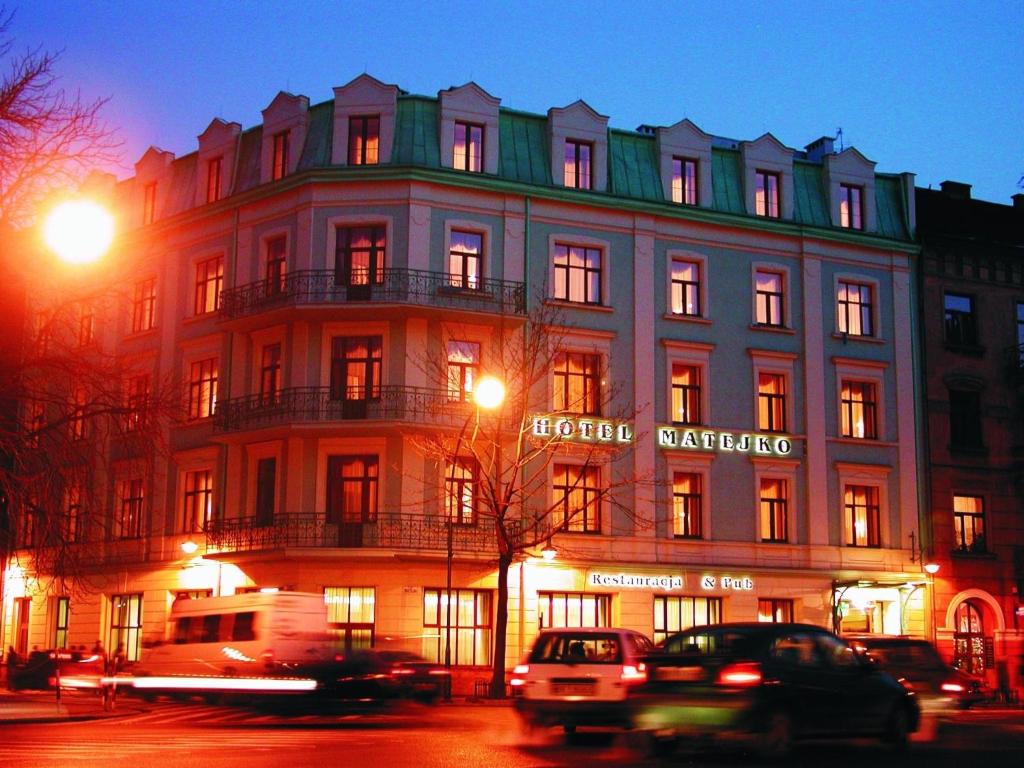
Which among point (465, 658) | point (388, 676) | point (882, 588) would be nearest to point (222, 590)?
point (465, 658)

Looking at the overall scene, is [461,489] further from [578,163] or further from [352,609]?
[578,163]

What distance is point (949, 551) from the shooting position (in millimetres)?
46531

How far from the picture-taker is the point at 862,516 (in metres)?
46.1

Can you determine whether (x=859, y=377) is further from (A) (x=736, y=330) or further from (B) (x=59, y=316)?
(B) (x=59, y=316)

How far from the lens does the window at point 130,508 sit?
46.2 m

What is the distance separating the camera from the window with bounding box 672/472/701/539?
43.8m

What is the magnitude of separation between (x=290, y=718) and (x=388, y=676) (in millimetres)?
2215

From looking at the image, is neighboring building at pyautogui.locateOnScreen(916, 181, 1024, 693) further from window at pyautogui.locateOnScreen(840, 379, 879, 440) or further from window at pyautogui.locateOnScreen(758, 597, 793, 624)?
window at pyautogui.locateOnScreen(758, 597, 793, 624)

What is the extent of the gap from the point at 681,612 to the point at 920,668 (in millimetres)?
18371

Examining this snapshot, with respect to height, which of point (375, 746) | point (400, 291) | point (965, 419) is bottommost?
point (375, 746)

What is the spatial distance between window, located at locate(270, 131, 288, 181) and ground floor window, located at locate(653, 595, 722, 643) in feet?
56.6

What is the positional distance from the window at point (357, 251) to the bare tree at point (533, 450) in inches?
134

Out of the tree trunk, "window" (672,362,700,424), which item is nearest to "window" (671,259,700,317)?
"window" (672,362,700,424)

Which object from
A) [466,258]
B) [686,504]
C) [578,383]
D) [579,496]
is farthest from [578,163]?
[686,504]
